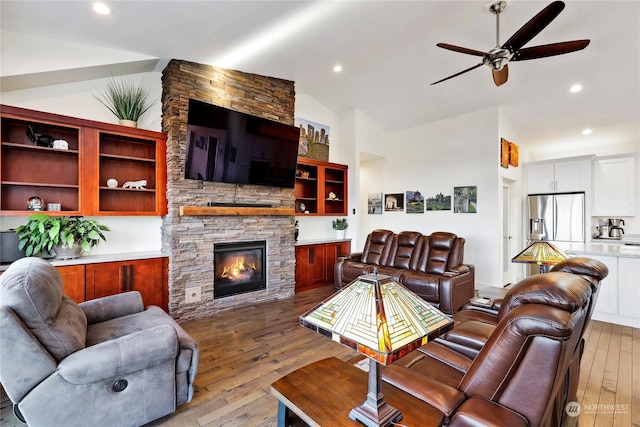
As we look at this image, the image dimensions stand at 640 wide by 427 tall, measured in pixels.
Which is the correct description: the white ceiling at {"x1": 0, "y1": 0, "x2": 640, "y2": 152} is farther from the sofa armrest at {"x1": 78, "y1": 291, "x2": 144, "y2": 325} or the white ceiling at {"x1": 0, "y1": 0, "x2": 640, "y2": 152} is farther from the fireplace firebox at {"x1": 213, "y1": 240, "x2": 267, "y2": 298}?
the fireplace firebox at {"x1": 213, "y1": 240, "x2": 267, "y2": 298}

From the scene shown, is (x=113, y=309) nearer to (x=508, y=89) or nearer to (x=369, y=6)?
(x=369, y=6)

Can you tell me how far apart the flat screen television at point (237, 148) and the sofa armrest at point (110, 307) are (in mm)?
1665

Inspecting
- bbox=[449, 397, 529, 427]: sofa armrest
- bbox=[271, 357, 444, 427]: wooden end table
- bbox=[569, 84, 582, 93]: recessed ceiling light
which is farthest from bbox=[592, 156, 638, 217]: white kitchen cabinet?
bbox=[271, 357, 444, 427]: wooden end table

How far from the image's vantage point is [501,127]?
517cm

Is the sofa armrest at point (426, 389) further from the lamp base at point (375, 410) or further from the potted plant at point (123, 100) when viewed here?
the potted plant at point (123, 100)

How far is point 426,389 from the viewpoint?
4.04 feet

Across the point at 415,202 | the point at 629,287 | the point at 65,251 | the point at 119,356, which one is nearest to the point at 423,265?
the point at 415,202

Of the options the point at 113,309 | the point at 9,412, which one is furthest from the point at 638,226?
the point at 9,412

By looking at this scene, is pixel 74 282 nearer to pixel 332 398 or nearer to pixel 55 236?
pixel 55 236

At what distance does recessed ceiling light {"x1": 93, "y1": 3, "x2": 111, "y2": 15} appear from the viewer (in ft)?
8.48

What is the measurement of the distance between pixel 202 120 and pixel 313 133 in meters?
2.54

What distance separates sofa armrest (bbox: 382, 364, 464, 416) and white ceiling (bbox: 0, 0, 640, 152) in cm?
326

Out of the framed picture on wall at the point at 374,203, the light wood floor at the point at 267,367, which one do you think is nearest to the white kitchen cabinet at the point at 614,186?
the light wood floor at the point at 267,367
